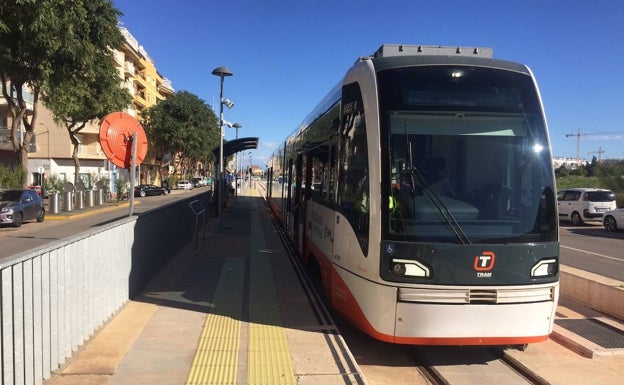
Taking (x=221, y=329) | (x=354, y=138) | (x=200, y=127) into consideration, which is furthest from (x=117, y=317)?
(x=200, y=127)

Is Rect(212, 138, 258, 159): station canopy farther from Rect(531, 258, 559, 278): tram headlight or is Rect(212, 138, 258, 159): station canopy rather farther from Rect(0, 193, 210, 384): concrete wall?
Rect(531, 258, 559, 278): tram headlight

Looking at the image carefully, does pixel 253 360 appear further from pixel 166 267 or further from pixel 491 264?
pixel 166 267

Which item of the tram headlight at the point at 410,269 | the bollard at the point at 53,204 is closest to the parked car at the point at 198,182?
the bollard at the point at 53,204

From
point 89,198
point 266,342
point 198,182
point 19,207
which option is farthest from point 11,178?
point 198,182

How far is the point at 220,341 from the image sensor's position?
18.0 ft

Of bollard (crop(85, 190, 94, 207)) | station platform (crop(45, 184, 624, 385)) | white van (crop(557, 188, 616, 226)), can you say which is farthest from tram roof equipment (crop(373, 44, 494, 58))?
bollard (crop(85, 190, 94, 207))

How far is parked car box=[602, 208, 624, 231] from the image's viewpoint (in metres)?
20.9

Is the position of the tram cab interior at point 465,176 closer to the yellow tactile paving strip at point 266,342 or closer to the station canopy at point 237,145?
the yellow tactile paving strip at point 266,342

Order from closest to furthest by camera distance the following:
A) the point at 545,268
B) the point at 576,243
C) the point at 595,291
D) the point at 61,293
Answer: the point at 61,293
the point at 545,268
the point at 595,291
the point at 576,243

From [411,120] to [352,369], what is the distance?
251 centimetres

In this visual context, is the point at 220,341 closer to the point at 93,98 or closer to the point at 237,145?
the point at 237,145

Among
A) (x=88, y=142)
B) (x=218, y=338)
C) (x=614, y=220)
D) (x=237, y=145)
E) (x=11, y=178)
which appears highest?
(x=88, y=142)

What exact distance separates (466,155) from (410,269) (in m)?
1.36

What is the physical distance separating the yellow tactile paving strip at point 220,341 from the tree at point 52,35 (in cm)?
923
